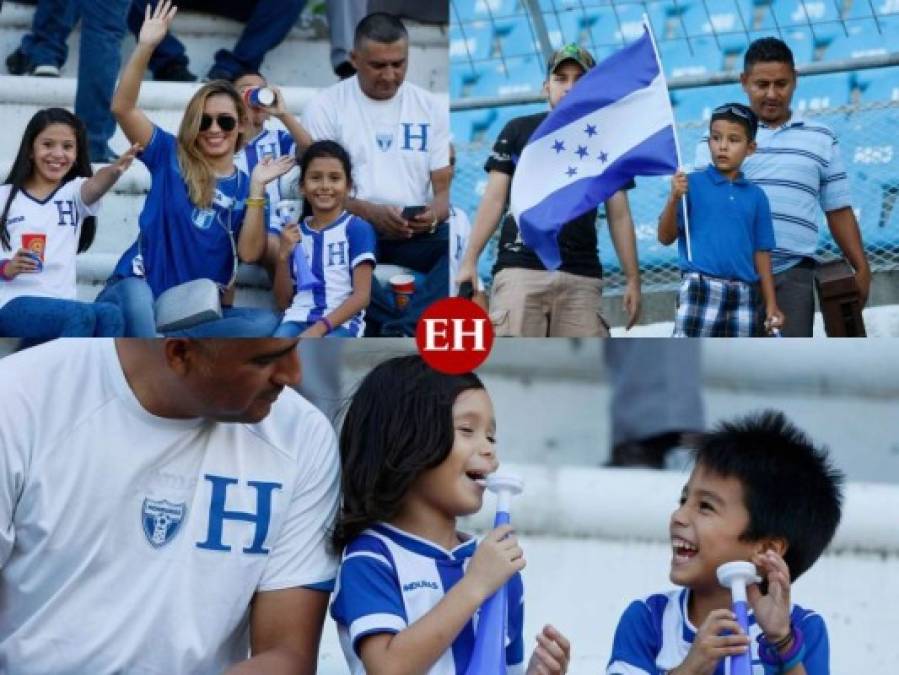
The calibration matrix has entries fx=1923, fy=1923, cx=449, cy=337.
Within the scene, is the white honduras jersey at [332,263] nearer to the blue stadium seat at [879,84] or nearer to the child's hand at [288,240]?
the child's hand at [288,240]

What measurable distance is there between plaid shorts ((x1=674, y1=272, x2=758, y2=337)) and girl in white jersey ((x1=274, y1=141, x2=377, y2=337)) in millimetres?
530

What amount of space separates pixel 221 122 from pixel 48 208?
1.07 feet

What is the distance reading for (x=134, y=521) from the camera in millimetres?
2529

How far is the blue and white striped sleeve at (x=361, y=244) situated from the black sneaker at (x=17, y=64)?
2.28 ft

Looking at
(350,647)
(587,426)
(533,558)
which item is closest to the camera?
(350,647)

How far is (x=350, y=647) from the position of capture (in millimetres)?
2455

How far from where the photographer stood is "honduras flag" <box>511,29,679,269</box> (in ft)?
10.8

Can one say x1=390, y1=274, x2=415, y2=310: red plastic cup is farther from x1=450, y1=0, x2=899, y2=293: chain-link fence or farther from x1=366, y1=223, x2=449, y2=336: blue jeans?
x1=450, y1=0, x2=899, y2=293: chain-link fence

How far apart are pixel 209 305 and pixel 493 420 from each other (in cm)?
66

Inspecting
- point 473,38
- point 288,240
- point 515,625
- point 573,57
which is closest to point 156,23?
point 288,240

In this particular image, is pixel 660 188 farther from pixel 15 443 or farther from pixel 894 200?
pixel 15 443

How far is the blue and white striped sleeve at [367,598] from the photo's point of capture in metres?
2.39

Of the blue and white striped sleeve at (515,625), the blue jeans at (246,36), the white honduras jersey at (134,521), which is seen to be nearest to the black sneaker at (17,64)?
the blue jeans at (246,36)

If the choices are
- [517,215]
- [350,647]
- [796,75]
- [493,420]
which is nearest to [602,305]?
[517,215]
